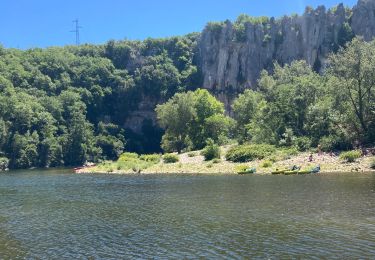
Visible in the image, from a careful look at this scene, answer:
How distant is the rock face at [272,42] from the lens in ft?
440

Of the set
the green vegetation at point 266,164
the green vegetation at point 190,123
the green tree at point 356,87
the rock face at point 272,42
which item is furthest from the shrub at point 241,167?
the rock face at point 272,42

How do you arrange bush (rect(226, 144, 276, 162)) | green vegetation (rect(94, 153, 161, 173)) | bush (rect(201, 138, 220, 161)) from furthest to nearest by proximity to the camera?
green vegetation (rect(94, 153, 161, 173)) → bush (rect(201, 138, 220, 161)) → bush (rect(226, 144, 276, 162))

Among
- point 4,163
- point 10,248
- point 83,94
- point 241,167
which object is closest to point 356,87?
point 241,167

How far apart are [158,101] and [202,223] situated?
459 feet

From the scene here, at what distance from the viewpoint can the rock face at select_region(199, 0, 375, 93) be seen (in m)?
134

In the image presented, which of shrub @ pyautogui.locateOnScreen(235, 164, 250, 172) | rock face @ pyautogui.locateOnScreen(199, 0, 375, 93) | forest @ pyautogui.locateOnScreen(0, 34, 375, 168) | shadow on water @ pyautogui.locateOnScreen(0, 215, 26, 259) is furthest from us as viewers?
rock face @ pyautogui.locateOnScreen(199, 0, 375, 93)

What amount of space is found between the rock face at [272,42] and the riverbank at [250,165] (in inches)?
2818

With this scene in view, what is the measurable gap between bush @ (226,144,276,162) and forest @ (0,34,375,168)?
4336 mm

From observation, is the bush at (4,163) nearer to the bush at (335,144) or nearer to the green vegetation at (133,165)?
the green vegetation at (133,165)

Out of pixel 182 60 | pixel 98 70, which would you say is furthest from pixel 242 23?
pixel 98 70

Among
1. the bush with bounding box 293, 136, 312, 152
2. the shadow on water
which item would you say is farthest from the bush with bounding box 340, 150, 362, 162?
the shadow on water

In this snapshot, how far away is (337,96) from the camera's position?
215 feet

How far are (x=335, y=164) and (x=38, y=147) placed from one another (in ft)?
299

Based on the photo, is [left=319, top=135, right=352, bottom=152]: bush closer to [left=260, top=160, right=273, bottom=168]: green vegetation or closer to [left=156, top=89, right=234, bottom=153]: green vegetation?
[left=260, top=160, right=273, bottom=168]: green vegetation
